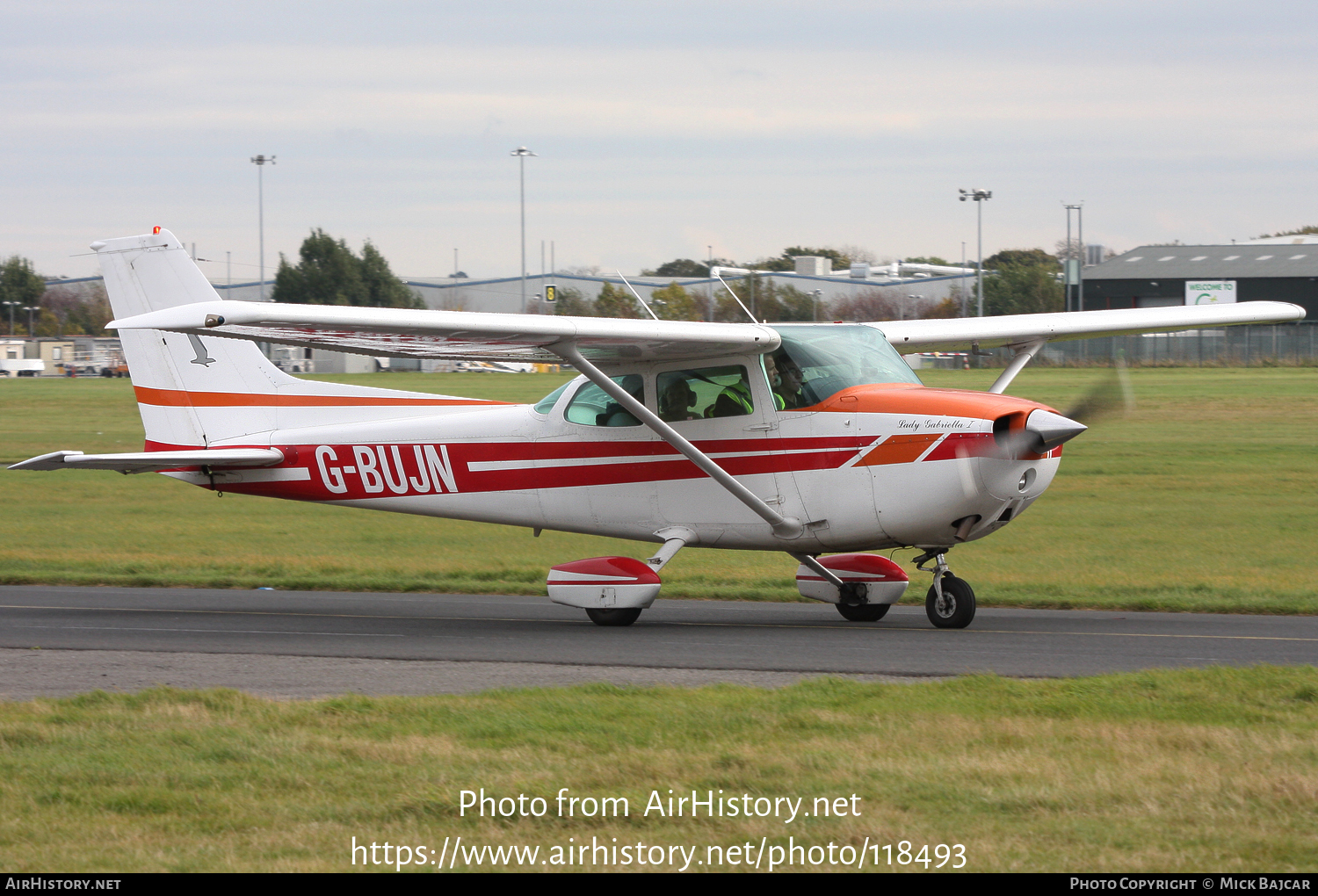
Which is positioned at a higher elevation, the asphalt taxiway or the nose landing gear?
the nose landing gear

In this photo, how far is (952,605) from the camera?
11.2 m

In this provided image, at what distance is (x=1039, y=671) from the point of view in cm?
902

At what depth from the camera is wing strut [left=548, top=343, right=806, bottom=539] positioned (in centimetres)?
1099

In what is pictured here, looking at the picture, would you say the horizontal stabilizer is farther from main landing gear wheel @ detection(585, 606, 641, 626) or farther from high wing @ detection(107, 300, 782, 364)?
main landing gear wheel @ detection(585, 606, 641, 626)

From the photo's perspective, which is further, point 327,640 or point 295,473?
point 295,473

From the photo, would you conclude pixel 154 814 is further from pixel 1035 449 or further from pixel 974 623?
pixel 974 623

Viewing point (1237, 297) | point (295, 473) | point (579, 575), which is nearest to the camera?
point (579, 575)

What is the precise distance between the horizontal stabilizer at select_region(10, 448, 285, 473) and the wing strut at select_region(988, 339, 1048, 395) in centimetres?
688

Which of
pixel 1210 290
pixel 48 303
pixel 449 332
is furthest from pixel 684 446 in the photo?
pixel 48 303

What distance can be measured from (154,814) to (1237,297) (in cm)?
8253

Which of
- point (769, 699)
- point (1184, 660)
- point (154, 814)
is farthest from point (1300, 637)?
point (154, 814)

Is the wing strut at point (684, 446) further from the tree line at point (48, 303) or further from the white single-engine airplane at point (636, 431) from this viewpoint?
the tree line at point (48, 303)

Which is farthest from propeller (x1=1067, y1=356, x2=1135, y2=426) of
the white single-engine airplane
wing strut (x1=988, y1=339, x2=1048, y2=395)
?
wing strut (x1=988, y1=339, x2=1048, y2=395)

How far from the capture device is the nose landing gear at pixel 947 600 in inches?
440
